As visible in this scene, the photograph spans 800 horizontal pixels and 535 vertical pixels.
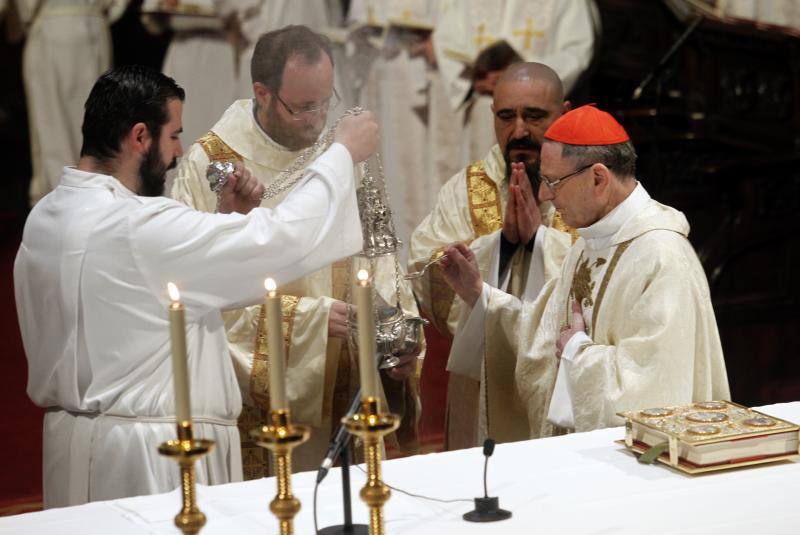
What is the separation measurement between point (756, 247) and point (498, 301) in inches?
143

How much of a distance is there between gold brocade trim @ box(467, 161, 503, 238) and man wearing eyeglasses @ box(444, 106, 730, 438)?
834 millimetres

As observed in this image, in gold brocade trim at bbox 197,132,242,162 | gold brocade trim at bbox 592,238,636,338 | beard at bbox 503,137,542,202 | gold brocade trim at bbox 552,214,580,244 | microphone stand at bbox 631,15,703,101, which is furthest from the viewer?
microphone stand at bbox 631,15,703,101

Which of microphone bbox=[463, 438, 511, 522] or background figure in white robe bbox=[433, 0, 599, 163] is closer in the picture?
microphone bbox=[463, 438, 511, 522]

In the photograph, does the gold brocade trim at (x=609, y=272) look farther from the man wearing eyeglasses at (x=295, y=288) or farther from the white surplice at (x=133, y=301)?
the white surplice at (x=133, y=301)

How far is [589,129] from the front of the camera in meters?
3.98

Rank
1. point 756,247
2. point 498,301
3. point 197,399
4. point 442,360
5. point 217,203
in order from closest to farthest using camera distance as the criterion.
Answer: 1. point 197,399
2. point 217,203
3. point 498,301
4. point 442,360
5. point 756,247

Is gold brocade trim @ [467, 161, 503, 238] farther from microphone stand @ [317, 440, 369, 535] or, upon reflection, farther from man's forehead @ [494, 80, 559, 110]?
microphone stand @ [317, 440, 369, 535]

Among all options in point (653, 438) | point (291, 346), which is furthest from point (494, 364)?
point (653, 438)

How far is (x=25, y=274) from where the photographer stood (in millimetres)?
3623

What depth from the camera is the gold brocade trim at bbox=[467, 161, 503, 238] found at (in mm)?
5164

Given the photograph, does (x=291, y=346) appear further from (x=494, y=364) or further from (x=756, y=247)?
(x=756, y=247)

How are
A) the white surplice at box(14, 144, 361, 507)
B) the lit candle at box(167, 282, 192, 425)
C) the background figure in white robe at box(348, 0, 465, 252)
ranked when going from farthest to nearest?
the background figure in white robe at box(348, 0, 465, 252), the white surplice at box(14, 144, 361, 507), the lit candle at box(167, 282, 192, 425)

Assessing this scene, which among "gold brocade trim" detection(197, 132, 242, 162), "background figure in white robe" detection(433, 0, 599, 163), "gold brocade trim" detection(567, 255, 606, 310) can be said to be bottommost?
"gold brocade trim" detection(567, 255, 606, 310)

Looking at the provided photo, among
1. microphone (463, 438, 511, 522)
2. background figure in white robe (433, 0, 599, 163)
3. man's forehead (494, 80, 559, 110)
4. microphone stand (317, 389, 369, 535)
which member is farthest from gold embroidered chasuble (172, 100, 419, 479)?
background figure in white robe (433, 0, 599, 163)
